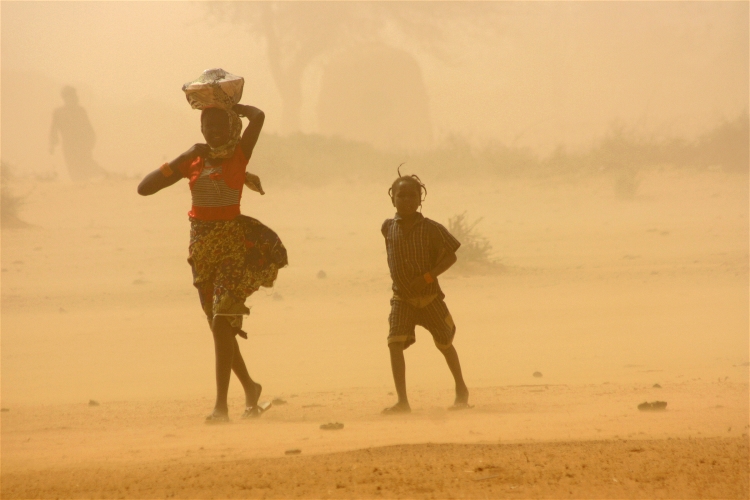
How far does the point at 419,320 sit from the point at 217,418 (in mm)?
1347

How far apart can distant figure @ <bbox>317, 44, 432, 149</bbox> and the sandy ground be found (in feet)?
54.5

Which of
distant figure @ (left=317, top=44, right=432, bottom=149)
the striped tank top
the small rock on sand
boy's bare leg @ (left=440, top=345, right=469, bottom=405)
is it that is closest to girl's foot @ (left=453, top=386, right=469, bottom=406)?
boy's bare leg @ (left=440, top=345, right=469, bottom=405)

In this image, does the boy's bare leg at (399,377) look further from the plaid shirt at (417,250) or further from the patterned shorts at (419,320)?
the plaid shirt at (417,250)

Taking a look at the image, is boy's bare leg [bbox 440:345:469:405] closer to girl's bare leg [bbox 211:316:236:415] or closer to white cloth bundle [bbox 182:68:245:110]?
girl's bare leg [bbox 211:316:236:415]

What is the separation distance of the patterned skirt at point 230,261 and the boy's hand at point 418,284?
837 mm

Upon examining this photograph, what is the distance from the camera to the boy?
233 inches

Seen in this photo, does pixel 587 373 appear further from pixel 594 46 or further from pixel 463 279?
pixel 594 46

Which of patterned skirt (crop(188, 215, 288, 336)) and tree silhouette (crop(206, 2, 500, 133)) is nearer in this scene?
patterned skirt (crop(188, 215, 288, 336))

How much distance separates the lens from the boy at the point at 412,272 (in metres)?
5.92

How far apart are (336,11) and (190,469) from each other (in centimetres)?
3645

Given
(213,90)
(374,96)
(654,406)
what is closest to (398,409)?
(654,406)

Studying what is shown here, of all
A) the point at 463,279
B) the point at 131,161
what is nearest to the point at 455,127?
the point at 131,161

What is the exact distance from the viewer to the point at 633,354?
8.68m

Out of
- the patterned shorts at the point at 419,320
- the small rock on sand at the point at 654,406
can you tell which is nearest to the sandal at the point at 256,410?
the patterned shorts at the point at 419,320
